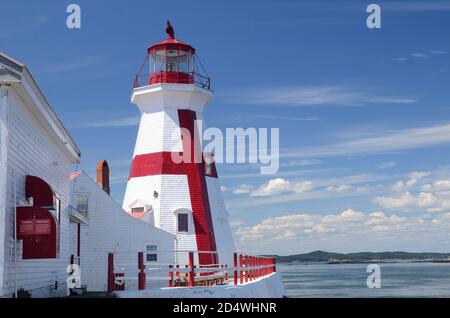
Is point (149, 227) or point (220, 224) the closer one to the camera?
point (149, 227)

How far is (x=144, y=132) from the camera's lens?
1366 inches

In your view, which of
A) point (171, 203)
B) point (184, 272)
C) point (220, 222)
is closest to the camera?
point (184, 272)

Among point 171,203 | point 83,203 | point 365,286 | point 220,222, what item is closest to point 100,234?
point 83,203

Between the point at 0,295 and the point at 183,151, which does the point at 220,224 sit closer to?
the point at 183,151

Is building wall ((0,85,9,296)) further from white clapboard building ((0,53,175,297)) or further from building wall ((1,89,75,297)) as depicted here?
building wall ((1,89,75,297))

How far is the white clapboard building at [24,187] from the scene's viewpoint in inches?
547

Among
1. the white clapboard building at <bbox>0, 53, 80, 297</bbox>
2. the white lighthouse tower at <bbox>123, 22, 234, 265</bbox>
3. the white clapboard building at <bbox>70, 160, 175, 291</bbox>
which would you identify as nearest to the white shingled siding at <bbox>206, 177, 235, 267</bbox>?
the white lighthouse tower at <bbox>123, 22, 234, 265</bbox>

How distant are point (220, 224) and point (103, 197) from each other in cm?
747

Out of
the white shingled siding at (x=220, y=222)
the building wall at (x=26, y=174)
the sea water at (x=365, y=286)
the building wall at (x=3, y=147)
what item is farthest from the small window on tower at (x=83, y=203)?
the sea water at (x=365, y=286)

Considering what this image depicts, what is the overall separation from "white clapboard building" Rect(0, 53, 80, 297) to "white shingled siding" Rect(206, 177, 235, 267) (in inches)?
644

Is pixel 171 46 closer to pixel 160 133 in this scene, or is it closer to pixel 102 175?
pixel 160 133

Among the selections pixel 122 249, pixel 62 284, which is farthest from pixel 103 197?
pixel 62 284

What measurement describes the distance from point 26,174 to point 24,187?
45cm

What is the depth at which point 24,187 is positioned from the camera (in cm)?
1577
